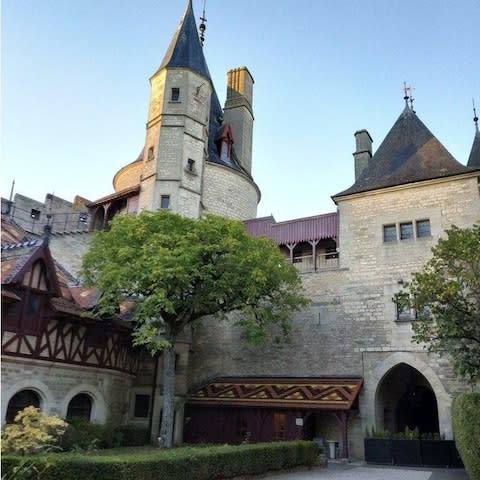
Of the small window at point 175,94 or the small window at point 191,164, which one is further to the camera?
the small window at point 175,94

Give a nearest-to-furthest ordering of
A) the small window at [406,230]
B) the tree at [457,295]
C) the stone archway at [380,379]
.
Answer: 1. the tree at [457,295]
2. the stone archway at [380,379]
3. the small window at [406,230]

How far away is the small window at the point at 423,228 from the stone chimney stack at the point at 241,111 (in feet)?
40.2

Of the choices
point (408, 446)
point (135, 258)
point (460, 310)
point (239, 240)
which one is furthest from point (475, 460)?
point (135, 258)

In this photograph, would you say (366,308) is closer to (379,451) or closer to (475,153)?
(379,451)

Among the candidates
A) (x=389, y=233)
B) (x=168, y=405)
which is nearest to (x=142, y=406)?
(x=168, y=405)

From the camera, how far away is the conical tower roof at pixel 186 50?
26.3 metres

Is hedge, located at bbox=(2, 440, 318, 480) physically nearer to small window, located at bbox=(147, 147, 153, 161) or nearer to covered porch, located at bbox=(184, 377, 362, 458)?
covered porch, located at bbox=(184, 377, 362, 458)

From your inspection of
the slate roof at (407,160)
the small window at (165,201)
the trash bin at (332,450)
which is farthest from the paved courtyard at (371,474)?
the small window at (165,201)

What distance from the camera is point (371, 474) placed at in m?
12.8

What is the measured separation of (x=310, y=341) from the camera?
19.9m

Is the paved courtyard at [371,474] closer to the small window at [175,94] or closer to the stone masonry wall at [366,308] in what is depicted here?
the stone masonry wall at [366,308]

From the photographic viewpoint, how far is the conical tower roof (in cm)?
2634

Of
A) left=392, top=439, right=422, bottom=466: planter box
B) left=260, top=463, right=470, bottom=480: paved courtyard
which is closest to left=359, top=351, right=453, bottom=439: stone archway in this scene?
left=392, top=439, right=422, bottom=466: planter box

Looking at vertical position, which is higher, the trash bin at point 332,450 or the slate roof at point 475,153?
the slate roof at point 475,153
